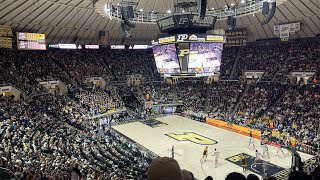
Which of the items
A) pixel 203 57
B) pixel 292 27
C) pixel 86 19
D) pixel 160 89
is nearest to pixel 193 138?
pixel 203 57

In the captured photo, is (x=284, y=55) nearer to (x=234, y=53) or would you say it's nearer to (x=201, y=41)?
(x=234, y=53)

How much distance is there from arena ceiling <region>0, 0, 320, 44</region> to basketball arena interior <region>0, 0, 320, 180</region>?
0.14 meters

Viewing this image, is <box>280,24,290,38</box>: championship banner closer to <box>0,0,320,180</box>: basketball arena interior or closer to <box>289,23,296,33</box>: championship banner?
<box>0,0,320,180</box>: basketball arena interior

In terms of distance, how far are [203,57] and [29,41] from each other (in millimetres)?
18964

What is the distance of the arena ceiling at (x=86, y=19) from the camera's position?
2416cm

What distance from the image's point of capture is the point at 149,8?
97.5 feet

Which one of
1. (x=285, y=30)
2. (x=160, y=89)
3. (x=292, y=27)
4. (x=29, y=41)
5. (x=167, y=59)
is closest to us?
(x=167, y=59)

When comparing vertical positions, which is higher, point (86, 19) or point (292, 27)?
point (86, 19)

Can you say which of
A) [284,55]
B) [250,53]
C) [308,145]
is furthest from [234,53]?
[308,145]

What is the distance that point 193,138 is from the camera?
84.0ft

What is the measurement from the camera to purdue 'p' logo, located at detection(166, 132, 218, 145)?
24.4 metres

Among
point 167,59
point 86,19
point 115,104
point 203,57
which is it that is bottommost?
point 115,104

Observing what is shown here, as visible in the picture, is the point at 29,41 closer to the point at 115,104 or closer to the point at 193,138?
the point at 115,104

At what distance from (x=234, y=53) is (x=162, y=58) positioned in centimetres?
2096
